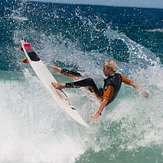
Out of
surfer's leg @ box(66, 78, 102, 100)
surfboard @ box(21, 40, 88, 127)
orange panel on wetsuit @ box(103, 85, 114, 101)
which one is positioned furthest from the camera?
surfboard @ box(21, 40, 88, 127)

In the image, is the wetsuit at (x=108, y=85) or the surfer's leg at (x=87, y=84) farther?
the surfer's leg at (x=87, y=84)

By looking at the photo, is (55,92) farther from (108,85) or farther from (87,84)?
(108,85)

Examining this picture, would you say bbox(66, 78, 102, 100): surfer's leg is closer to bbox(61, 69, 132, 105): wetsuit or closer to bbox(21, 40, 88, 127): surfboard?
bbox(61, 69, 132, 105): wetsuit

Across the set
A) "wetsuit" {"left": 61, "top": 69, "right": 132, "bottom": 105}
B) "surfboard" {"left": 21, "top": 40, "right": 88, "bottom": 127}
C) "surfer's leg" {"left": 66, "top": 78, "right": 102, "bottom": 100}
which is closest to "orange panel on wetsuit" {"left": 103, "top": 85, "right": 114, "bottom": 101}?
"wetsuit" {"left": 61, "top": 69, "right": 132, "bottom": 105}

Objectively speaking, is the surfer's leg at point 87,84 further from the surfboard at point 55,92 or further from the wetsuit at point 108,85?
the surfboard at point 55,92

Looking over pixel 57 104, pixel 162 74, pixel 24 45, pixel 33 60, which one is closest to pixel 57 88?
pixel 57 104

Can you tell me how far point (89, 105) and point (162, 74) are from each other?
10.7 feet

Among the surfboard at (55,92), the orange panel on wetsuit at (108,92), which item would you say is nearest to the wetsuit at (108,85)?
the orange panel on wetsuit at (108,92)

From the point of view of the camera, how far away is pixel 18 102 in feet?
18.1

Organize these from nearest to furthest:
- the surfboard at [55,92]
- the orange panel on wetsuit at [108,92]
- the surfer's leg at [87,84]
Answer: the orange panel on wetsuit at [108,92], the surfer's leg at [87,84], the surfboard at [55,92]

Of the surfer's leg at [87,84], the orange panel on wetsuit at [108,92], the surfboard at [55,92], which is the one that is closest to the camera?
the orange panel on wetsuit at [108,92]

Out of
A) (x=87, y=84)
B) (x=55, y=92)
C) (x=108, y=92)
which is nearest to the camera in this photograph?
(x=108, y=92)

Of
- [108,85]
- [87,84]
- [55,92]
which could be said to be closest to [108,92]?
[108,85]

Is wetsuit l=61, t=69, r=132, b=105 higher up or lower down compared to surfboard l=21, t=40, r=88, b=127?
higher up
